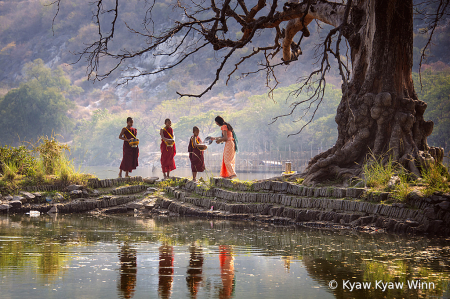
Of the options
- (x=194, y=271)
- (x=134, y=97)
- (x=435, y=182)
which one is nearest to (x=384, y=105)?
(x=435, y=182)

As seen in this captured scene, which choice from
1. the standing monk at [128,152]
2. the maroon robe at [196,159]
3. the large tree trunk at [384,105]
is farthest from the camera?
the standing monk at [128,152]

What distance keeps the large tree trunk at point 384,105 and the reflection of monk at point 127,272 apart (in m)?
5.13

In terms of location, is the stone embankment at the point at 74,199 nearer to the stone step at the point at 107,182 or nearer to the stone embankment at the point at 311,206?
the stone step at the point at 107,182

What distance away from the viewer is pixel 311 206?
835 cm

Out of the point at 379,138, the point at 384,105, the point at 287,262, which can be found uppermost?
the point at 384,105

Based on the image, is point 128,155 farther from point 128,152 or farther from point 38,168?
point 38,168

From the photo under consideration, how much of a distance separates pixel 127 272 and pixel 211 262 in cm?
92

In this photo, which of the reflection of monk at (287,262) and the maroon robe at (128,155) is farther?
the maroon robe at (128,155)

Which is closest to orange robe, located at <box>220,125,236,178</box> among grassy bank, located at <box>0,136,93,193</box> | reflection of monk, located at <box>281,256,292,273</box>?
grassy bank, located at <box>0,136,93,193</box>

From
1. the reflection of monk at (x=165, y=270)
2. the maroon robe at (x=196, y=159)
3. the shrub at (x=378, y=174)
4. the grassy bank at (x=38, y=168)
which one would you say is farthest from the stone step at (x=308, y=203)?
the reflection of monk at (x=165, y=270)

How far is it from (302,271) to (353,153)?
5438 mm

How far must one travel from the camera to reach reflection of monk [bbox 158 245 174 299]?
3736 mm

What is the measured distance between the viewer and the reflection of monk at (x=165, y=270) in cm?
374

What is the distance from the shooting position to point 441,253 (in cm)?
539
